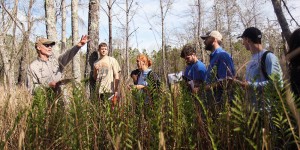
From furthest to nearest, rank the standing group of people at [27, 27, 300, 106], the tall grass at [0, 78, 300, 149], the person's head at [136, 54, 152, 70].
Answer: the person's head at [136, 54, 152, 70]
the standing group of people at [27, 27, 300, 106]
the tall grass at [0, 78, 300, 149]

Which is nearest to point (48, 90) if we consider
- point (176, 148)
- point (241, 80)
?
point (176, 148)

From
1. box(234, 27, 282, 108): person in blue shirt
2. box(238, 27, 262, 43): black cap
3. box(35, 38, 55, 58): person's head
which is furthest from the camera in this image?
box(35, 38, 55, 58): person's head

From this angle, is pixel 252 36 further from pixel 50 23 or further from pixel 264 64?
pixel 50 23

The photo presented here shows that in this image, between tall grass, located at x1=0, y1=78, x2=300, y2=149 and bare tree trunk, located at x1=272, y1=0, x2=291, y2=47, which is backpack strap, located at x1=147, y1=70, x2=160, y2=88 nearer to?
tall grass, located at x1=0, y1=78, x2=300, y2=149

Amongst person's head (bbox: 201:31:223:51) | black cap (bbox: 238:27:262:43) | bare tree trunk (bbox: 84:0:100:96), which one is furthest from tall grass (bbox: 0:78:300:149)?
bare tree trunk (bbox: 84:0:100:96)

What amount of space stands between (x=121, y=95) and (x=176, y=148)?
609 millimetres

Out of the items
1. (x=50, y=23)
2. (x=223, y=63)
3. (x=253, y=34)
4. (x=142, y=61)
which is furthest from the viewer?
(x=50, y=23)

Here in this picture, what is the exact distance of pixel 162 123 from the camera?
170cm

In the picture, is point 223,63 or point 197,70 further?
point 197,70

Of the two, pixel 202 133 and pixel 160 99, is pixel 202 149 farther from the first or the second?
pixel 160 99

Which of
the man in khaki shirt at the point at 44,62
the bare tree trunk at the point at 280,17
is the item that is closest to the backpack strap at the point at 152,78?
the man in khaki shirt at the point at 44,62

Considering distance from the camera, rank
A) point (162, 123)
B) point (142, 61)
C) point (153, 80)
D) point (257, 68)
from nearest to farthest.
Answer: point (162, 123) → point (257, 68) → point (153, 80) → point (142, 61)

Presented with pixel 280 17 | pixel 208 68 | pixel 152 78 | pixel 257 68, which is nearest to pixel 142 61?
pixel 208 68

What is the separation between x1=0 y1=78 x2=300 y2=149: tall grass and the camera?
4.76 ft
